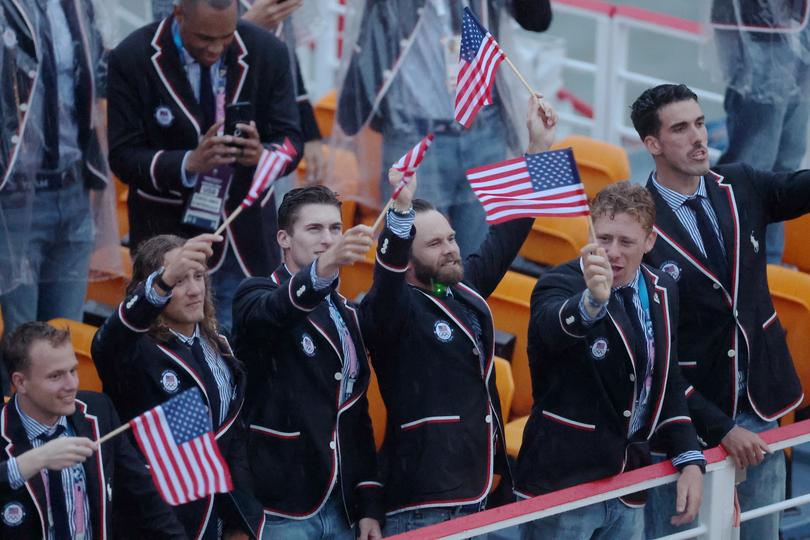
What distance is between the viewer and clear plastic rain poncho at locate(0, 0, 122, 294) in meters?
5.75

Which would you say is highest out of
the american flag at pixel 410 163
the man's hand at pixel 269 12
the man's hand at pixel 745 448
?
the man's hand at pixel 269 12

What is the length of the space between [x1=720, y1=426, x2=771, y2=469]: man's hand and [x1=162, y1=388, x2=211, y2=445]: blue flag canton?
1667mm

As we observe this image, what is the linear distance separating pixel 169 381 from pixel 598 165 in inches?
139

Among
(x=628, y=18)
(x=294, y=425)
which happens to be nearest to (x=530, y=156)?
(x=294, y=425)

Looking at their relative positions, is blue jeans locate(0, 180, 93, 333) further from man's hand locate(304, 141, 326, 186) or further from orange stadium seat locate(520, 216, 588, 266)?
orange stadium seat locate(520, 216, 588, 266)

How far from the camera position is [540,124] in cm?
493

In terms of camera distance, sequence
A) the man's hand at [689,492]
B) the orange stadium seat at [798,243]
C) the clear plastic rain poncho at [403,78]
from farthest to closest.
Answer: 1. the orange stadium seat at [798,243]
2. the clear plastic rain poncho at [403,78]
3. the man's hand at [689,492]

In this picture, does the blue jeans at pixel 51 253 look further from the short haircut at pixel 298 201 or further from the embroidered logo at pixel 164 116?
the short haircut at pixel 298 201

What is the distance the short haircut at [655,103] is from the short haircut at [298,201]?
1.14 metres

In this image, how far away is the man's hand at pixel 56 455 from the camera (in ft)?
12.5

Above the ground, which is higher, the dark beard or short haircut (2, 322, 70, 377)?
the dark beard

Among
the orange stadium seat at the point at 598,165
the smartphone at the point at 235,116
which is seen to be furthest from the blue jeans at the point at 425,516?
the orange stadium seat at the point at 598,165

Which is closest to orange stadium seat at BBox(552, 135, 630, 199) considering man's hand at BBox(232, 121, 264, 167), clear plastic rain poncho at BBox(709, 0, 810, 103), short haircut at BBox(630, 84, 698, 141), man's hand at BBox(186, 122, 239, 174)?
clear plastic rain poncho at BBox(709, 0, 810, 103)

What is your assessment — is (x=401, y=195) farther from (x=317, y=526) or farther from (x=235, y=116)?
(x=235, y=116)
